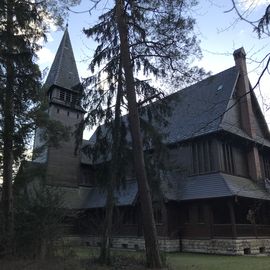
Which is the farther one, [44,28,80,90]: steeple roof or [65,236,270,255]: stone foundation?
[44,28,80,90]: steeple roof

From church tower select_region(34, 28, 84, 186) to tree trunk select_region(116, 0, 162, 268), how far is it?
17.1 m

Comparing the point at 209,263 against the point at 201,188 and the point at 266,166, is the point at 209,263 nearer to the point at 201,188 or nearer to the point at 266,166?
the point at 201,188

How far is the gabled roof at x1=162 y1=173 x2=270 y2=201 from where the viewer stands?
22188 millimetres

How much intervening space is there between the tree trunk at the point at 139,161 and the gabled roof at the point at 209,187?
8.47m

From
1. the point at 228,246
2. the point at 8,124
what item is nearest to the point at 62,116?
the point at 228,246

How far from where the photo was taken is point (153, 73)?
1470 cm

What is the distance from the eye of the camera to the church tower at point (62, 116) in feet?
106

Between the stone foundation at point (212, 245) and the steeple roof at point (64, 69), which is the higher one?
the steeple roof at point (64, 69)

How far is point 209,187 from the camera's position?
916 inches

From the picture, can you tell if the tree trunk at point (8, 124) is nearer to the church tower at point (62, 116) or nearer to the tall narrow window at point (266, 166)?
the church tower at point (62, 116)

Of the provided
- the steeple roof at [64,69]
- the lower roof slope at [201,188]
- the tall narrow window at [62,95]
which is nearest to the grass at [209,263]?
the lower roof slope at [201,188]

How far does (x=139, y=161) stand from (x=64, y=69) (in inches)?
961

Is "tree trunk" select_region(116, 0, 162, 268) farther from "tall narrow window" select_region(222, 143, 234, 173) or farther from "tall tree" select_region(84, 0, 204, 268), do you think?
"tall narrow window" select_region(222, 143, 234, 173)

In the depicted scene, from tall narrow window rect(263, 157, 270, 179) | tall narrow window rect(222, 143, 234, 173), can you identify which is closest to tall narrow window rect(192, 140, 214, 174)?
tall narrow window rect(222, 143, 234, 173)
